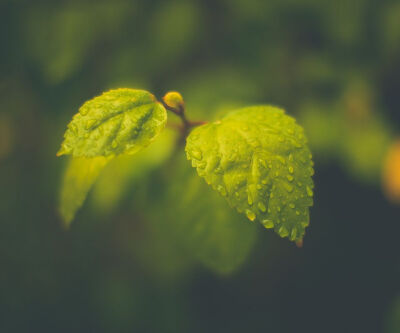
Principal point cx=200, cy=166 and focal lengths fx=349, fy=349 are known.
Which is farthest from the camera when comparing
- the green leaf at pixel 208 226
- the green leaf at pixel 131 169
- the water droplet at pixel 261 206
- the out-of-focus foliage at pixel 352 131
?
the out-of-focus foliage at pixel 352 131

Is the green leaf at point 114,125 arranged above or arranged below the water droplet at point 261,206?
above

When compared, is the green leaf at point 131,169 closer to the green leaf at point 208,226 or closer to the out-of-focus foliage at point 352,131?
the green leaf at point 208,226

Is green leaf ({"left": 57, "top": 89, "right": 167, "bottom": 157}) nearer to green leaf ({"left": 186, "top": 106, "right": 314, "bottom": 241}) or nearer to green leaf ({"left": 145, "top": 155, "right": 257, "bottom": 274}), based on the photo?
green leaf ({"left": 186, "top": 106, "right": 314, "bottom": 241})

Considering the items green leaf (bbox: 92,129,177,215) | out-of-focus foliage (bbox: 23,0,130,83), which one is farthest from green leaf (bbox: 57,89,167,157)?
out-of-focus foliage (bbox: 23,0,130,83)

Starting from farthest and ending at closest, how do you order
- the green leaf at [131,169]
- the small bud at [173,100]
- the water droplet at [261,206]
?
1. the green leaf at [131,169]
2. the small bud at [173,100]
3. the water droplet at [261,206]

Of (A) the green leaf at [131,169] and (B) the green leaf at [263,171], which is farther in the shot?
(A) the green leaf at [131,169]

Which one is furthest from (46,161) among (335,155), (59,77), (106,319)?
(335,155)

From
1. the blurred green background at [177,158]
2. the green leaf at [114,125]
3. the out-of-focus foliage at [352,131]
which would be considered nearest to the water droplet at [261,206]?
the green leaf at [114,125]
